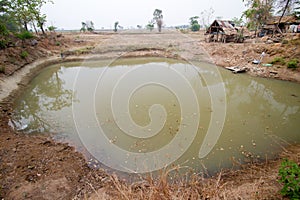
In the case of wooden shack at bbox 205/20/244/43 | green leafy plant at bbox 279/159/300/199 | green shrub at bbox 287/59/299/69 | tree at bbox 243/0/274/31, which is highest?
tree at bbox 243/0/274/31

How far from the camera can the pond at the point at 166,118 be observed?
11.7ft

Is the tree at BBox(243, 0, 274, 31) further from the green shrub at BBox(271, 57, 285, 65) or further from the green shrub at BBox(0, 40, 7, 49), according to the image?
the green shrub at BBox(0, 40, 7, 49)

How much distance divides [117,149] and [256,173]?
2975 mm

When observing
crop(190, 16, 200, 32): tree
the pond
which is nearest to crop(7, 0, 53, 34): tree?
the pond

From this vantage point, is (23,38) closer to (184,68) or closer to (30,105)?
(30,105)

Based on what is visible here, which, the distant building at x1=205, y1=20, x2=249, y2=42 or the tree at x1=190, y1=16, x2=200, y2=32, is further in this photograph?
the tree at x1=190, y1=16, x2=200, y2=32

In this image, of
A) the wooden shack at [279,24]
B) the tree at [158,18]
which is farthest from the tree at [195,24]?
the wooden shack at [279,24]

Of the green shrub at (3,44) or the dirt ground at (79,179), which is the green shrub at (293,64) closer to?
the dirt ground at (79,179)

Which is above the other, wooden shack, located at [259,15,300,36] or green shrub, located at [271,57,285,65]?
wooden shack, located at [259,15,300,36]

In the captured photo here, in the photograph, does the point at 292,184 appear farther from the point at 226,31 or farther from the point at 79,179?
the point at 226,31

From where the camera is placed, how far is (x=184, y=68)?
1098cm

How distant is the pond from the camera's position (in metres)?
3.58

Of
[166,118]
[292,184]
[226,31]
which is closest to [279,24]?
[226,31]

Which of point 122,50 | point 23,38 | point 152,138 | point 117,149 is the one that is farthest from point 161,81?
point 23,38
